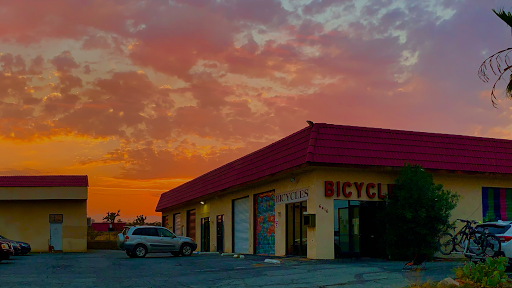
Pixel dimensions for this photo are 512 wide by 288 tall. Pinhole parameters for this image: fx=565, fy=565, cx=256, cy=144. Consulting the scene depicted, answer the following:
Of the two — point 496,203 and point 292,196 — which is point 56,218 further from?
point 496,203

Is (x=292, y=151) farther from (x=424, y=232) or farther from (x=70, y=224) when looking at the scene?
(x=70, y=224)

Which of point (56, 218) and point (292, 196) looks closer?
point (292, 196)

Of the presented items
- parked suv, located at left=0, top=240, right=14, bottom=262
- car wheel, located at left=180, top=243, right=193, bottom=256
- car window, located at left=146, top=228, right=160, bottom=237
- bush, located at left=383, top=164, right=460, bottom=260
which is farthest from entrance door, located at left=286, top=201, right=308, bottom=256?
parked suv, located at left=0, top=240, right=14, bottom=262

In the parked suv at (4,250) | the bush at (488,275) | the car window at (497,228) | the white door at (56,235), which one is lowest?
the white door at (56,235)

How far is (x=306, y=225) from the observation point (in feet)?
78.8

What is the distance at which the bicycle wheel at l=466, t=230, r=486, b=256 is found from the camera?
17.0 meters

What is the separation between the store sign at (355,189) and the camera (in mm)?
23156

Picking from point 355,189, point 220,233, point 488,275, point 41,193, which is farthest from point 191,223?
point 488,275

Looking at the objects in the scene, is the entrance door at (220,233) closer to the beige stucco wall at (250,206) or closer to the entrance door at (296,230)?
the beige stucco wall at (250,206)

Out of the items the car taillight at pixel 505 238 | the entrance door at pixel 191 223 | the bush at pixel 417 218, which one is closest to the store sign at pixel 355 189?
the bush at pixel 417 218

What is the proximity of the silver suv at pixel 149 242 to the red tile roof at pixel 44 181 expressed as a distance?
16.5 meters

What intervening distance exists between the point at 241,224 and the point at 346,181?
1123 cm

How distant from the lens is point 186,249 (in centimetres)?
3156

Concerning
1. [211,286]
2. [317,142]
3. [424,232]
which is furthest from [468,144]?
[211,286]
